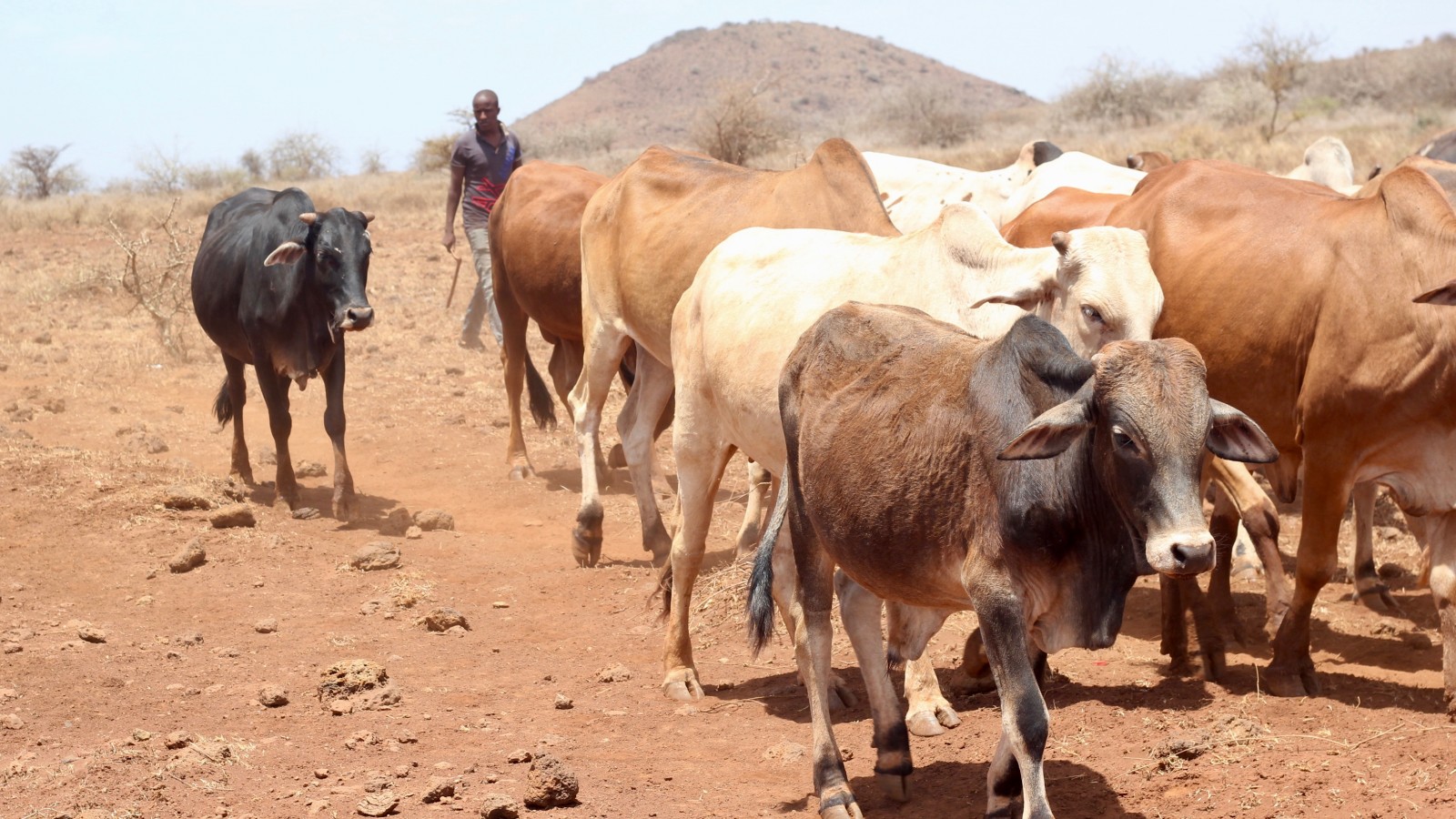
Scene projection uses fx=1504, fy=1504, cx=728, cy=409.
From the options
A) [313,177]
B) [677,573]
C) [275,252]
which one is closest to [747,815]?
[677,573]

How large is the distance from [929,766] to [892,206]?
559cm

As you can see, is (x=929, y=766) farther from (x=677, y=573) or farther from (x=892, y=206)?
(x=892, y=206)

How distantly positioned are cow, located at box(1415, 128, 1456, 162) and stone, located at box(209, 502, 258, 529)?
8918mm

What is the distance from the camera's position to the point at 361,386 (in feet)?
43.4

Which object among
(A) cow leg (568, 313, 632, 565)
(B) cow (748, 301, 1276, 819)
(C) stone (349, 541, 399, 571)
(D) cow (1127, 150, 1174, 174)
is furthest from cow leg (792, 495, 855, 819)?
(D) cow (1127, 150, 1174, 174)

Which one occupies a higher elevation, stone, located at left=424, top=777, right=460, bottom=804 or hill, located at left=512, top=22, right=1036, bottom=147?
hill, located at left=512, top=22, right=1036, bottom=147

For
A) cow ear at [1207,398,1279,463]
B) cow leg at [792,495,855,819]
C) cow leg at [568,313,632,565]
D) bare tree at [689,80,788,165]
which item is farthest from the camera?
bare tree at [689,80,788,165]

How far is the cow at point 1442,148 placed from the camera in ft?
38.2

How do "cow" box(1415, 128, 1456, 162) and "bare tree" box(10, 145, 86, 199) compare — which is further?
"bare tree" box(10, 145, 86, 199)

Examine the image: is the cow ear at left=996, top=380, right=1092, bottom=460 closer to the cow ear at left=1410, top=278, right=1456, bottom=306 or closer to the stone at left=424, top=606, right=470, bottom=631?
the cow ear at left=1410, top=278, right=1456, bottom=306

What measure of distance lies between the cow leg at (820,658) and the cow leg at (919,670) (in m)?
0.19

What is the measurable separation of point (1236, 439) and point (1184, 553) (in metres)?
0.44

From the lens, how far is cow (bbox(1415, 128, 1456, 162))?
11648 mm

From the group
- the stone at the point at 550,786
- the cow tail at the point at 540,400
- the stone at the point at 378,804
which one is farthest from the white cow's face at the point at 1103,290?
the cow tail at the point at 540,400
